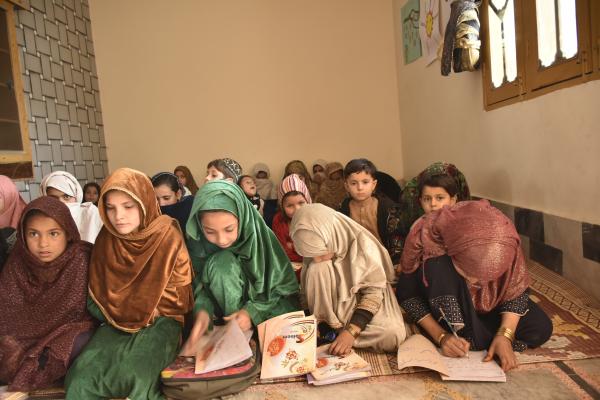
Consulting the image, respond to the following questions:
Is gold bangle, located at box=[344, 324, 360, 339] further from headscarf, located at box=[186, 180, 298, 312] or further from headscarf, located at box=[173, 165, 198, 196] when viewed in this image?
headscarf, located at box=[173, 165, 198, 196]

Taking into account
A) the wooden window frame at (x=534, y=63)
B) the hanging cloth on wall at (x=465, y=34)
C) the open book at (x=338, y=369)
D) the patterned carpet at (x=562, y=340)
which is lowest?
the patterned carpet at (x=562, y=340)

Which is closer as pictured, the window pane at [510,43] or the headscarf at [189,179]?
the window pane at [510,43]

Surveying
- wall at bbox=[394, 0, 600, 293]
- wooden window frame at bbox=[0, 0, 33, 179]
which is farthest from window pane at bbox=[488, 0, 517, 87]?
wooden window frame at bbox=[0, 0, 33, 179]

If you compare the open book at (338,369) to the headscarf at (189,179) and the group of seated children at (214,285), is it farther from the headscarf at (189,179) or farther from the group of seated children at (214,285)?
the headscarf at (189,179)

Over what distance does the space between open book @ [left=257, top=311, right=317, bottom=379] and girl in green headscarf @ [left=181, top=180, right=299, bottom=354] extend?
13cm

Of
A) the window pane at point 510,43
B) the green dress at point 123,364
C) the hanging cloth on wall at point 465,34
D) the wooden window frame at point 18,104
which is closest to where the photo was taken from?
the green dress at point 123,364

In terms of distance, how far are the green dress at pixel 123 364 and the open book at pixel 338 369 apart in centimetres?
55

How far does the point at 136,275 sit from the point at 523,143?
7.22ft

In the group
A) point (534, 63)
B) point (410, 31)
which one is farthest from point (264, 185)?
point (534, 63)

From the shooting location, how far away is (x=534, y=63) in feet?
7.77

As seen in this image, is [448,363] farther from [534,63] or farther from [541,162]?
[534,63]

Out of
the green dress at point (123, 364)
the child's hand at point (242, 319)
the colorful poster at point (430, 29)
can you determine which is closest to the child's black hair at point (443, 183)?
the child's hand at point (242, 319)

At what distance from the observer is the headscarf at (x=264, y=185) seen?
5738mm

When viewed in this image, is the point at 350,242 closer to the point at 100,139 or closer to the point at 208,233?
the point at 208,233
